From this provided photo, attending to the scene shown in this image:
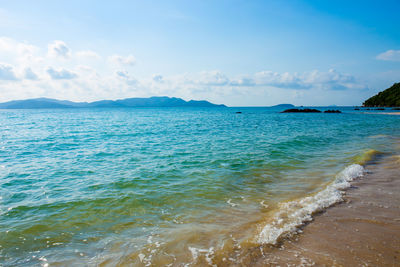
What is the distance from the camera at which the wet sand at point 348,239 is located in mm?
4223

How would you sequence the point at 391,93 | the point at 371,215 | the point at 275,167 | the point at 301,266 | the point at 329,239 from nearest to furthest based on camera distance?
1. the point at 301,266
2. the point at 329,239
3. the point at 371,215
4. the point at 275,167
5. the point at 391,93

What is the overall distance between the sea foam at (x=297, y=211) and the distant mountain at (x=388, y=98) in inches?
6783

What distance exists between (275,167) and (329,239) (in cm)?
799

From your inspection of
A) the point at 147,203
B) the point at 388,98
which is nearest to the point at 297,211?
the point at 147,203

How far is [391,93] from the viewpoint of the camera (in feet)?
489

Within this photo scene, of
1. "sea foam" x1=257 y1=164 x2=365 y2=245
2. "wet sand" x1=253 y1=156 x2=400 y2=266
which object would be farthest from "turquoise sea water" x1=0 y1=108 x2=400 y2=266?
"wet sand" x1=253 y1=156 x2=400 y2=266

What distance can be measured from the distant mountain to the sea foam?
17229cm

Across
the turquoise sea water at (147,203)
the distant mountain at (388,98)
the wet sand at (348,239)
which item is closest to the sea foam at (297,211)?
the turquoise sea water at (147,203)

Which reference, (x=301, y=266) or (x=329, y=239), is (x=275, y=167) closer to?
(x=329, y=239)

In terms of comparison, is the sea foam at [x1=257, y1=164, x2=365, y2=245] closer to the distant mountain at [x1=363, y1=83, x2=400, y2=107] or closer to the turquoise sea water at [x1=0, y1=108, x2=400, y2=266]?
the turquoise sea water at [x1=0, y1=108, x2=400, y2=266]

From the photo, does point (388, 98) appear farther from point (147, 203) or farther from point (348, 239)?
point (147, 203)

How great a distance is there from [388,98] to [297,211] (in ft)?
625

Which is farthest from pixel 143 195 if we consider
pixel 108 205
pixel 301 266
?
pixel 301 266

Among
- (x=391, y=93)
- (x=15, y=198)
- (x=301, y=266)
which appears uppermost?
(x=391, y=93)
